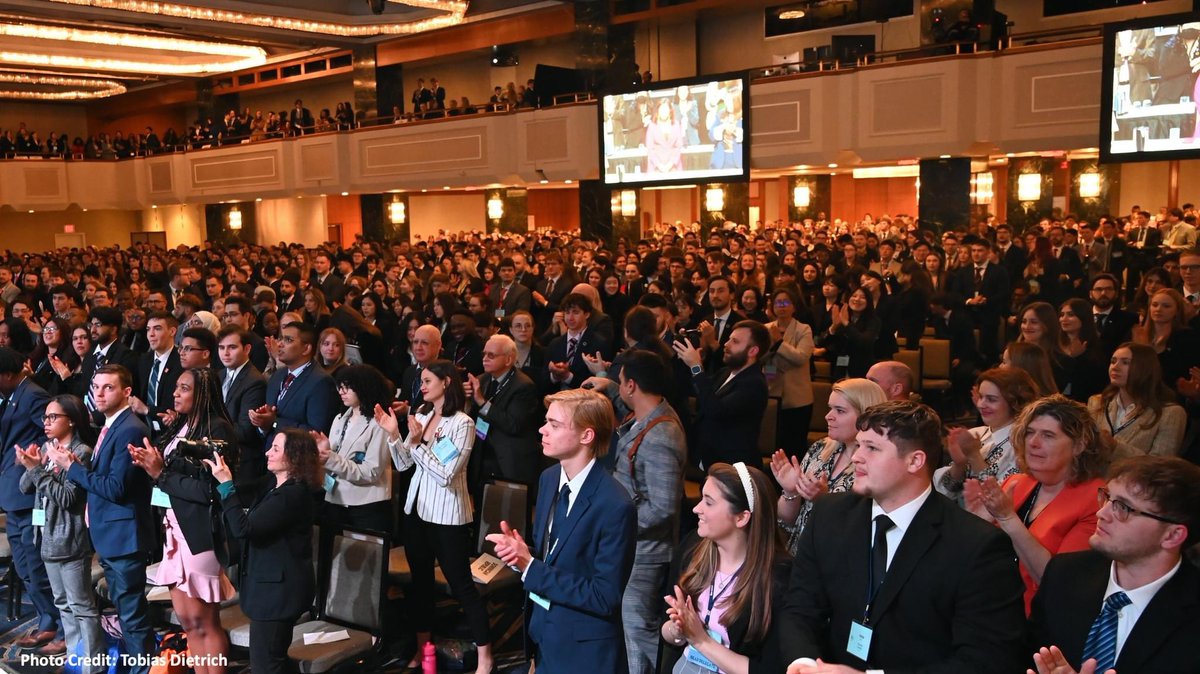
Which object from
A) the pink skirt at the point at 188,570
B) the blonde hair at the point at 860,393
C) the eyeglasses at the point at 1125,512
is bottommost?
the pink skirt at the point at 188,570

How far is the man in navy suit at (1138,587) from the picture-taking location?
7.22ft

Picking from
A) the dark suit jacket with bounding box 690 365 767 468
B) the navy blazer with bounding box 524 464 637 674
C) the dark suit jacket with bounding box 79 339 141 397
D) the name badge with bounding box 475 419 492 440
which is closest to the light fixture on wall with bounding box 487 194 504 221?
the dark suit jacket with bounding box 79 339 141 397

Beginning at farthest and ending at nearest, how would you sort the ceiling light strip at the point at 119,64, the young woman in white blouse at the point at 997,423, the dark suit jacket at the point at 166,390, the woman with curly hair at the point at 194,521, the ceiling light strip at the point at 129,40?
1. the ceiling light strip at the point at 119,64
2. the ceiling light strip at the point at 129,40
3. the dark suit jacket at the point at 166,390
4. the woman with curly hair at the point at 194,521
5. the young woman in white blouse at the point at 997,423

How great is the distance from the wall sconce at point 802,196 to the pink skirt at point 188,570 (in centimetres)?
1899

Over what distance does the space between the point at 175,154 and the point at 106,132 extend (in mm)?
6942

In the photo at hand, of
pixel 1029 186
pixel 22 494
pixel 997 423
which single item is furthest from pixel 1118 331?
pixel 1029 186

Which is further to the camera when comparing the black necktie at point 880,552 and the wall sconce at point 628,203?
the wall sconce at point 628,203

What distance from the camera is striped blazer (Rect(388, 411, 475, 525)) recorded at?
14.9 ft

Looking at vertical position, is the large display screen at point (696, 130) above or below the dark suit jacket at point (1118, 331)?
above

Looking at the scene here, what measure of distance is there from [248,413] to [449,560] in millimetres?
1823

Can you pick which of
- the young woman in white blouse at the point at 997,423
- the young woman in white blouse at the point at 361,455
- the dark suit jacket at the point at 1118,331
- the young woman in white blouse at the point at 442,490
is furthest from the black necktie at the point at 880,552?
the dark suit jacket at the point at 1118,331

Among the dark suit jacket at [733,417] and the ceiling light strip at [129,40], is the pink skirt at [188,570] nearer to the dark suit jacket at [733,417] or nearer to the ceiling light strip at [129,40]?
the dark suit jacket at [733,417]

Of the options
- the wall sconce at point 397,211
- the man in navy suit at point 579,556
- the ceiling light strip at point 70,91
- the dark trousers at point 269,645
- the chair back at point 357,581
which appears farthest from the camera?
the ceiling light strip at point 70,91

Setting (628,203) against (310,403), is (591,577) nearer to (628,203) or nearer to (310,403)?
(310,403)
